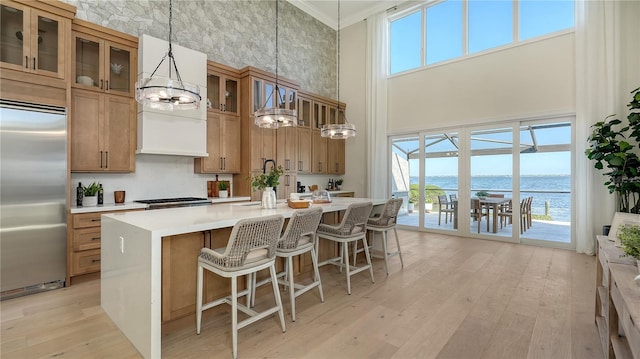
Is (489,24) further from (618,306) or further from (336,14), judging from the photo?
(618,306)

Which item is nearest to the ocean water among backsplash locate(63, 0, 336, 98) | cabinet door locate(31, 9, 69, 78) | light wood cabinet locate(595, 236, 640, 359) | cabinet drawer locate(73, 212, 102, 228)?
light wood cabinet locate(595, 236, 640, 359)

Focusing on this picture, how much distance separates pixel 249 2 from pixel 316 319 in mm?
5826

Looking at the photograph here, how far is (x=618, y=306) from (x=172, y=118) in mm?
4648

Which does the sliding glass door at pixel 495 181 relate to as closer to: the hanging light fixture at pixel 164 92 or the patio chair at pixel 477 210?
the patio chair at pixel 477 210

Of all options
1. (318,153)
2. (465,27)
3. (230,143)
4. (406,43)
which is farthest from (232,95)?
Result: (465,27)

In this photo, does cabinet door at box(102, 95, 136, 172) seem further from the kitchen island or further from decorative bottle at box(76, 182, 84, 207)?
the kitchen island

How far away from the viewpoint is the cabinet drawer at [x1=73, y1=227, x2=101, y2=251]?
323cm

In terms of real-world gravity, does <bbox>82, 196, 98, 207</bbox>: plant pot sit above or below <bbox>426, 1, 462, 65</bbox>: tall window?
below

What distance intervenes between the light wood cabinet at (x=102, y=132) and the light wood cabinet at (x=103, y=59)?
0.14 m

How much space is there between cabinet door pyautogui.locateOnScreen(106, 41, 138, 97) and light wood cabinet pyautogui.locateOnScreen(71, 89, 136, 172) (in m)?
0.13

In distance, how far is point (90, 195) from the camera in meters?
3.51

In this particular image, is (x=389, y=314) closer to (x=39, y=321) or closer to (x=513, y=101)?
(x=39, y=321)

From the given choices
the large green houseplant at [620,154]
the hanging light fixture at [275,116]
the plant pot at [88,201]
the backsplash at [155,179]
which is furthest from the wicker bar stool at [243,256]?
the large green houseplant at [620,154]

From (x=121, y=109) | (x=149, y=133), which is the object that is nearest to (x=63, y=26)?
(x=121, y=109)
